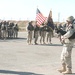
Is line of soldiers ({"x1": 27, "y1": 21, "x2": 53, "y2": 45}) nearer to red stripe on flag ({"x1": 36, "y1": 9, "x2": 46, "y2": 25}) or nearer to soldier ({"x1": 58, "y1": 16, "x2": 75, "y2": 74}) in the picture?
red stripe on flag ({"x1": 36, "y1": 9, "x2": 46, "y2": 25})

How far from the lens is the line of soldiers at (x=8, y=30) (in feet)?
87.9

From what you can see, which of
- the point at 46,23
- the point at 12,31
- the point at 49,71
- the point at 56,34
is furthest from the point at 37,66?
the point at 12,31

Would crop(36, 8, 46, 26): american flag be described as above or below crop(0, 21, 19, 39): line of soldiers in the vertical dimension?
Result: above

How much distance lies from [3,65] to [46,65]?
5.55 feet

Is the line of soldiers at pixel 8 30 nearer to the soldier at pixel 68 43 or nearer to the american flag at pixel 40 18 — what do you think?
the american flag at pixel 40 18

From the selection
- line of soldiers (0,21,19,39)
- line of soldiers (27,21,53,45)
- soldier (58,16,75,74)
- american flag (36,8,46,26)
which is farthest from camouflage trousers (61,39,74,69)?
line of soldiers (0,21,19,39)

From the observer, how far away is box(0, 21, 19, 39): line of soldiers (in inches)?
→ 1055

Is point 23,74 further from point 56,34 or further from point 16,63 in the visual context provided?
point 16,63

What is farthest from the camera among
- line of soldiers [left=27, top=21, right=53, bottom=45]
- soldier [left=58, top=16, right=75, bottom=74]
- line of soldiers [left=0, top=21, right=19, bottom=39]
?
line of soldiers [left=0, top=21, right=19, bottom=39]

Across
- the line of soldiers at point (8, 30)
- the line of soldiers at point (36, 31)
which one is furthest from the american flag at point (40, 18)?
the line of soldiers at point (8, 30)

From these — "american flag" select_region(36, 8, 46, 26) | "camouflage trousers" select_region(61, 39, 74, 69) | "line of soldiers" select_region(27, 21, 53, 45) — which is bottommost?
"camouflage trousers" select_region(61, 39, 74, 69)

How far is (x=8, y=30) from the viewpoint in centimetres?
2964

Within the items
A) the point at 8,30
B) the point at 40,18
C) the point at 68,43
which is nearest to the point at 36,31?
the point at 40,18

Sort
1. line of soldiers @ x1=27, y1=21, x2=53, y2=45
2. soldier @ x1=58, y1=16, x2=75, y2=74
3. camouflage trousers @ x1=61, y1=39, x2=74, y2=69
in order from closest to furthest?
soldier @ x1=58, y1=16, x2=75, y2=74, camouflage trousers @ x1=61, y1=39, x2=74, y2=69, line of soldiers @ x1=27, y1=21, x2=53, y2=45
